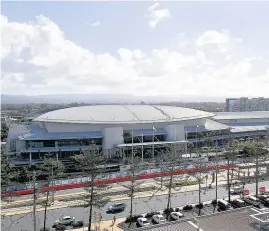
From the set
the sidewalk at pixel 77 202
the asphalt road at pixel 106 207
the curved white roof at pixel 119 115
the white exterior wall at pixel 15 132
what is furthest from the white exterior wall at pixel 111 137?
the asphalt road at pixel 106 207

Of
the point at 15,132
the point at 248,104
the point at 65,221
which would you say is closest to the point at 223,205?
the point at 65,221

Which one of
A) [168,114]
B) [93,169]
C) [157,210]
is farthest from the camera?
[168,114]

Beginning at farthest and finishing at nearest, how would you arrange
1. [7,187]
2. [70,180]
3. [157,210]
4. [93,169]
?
1. [70,180]
2. [7,187]
3. [157,210]
4. [93,169]

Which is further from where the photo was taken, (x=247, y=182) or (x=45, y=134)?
(x=45, y=134)

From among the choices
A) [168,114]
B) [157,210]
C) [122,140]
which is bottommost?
[157,210]

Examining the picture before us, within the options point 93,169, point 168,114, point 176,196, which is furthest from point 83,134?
point 93,169

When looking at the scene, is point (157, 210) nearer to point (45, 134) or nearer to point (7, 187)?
point (7, 187)

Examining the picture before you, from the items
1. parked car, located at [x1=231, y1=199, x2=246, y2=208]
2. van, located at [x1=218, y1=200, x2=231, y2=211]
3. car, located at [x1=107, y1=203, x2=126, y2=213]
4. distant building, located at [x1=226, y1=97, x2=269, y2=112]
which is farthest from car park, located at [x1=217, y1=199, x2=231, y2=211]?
distant building, located at [x1=226, y1=97, x2=269, y2=112]
